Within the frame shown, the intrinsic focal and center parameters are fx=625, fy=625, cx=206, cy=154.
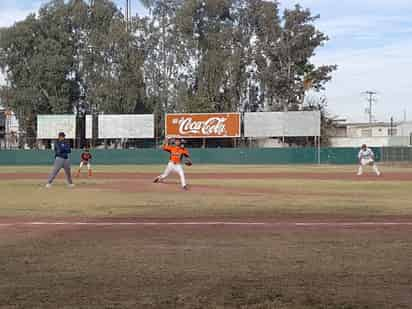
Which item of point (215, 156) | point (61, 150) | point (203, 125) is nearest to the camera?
point (61, 150)

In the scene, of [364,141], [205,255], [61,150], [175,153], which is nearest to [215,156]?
[364,141]

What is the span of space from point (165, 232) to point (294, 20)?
60244 millimetres

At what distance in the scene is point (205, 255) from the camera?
8.32 metres

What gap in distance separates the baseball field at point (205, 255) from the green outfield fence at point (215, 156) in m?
40.8

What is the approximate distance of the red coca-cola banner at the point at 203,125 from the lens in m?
58.7

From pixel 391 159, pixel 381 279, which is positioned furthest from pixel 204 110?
pixel 381 279

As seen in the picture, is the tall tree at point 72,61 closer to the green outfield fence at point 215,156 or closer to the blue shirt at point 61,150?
the green outfield fence at point 215,156

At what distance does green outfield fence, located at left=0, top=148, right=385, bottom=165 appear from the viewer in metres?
56.6

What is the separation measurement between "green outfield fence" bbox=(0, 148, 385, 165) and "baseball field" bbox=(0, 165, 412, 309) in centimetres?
4081

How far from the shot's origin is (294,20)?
6794 cm

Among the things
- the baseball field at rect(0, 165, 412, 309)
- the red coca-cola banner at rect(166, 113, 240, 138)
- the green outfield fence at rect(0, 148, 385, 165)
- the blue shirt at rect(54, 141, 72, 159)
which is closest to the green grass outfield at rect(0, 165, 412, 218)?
the baseball field at rect(0, 165, 412, 309)

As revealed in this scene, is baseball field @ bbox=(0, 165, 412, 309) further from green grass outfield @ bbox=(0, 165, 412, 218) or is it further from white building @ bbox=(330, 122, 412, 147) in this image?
white building @ bbox=(330, 122, 412, 147)

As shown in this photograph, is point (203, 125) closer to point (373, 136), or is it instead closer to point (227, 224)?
point (373, 136)

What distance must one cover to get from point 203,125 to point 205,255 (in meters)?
50.9
